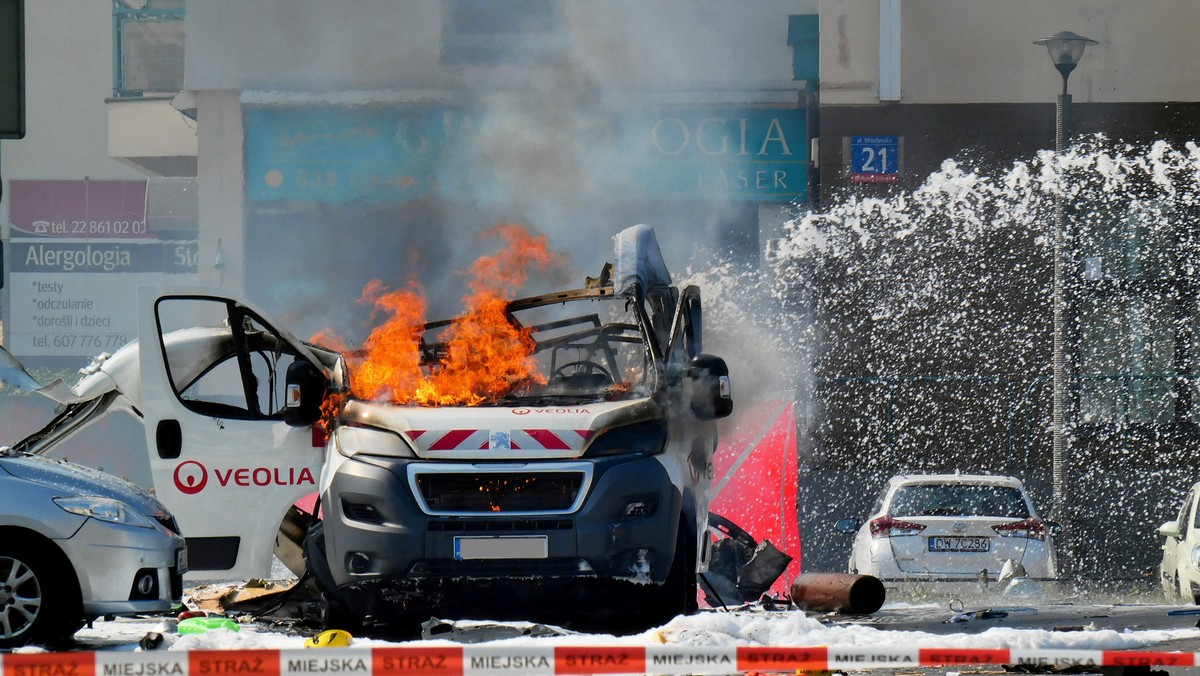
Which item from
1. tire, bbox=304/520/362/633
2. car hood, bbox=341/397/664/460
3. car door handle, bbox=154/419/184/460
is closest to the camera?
car hood, bbox=341/397/664/460

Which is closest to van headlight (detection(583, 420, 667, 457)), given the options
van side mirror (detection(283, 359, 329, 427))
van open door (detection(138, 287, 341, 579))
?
van side mirror (detection(283, 359, 329, 427))

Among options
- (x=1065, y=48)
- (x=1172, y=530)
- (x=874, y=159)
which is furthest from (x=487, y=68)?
(x=1172, y=530)

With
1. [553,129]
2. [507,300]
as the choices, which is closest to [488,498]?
[507,300]

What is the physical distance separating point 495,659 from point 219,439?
5.30m

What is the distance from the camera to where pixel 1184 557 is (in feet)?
49.0

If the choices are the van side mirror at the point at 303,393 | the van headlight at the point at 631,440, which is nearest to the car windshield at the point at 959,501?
the van headlight at the point at 631,440

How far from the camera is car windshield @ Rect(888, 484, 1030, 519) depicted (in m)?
15.1

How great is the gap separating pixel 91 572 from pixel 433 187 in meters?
13.7

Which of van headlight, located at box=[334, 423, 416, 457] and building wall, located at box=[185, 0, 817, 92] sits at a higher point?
building wall, located at box=[185, 0, 817, 92]

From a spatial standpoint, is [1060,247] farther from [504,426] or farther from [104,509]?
[104,509]

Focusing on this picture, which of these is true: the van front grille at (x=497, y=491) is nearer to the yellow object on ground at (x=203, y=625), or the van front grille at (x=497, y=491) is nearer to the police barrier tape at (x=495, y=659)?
the yellow object on ground at (x=203, y=625)

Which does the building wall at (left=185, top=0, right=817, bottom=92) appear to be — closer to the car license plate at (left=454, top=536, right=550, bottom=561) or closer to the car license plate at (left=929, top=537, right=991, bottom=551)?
the car license plate at (left=929, top=537, right=991, bottom=551)

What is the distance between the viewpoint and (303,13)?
75.0 ft

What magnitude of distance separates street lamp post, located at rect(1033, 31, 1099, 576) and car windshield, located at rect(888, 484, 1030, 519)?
4.27 metres
